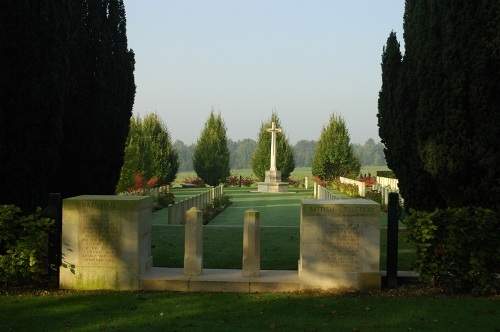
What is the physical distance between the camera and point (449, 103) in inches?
342

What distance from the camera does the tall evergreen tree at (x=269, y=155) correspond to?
48.5 meters

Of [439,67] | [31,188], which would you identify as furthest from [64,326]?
[439,67]

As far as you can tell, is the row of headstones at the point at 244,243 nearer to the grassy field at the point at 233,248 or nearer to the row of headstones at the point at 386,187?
the grassy field at the point at 233,248

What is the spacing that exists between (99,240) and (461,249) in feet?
15.8

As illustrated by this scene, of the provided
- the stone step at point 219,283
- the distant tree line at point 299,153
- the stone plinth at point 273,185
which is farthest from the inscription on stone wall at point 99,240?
the distant tree line at point 299,153

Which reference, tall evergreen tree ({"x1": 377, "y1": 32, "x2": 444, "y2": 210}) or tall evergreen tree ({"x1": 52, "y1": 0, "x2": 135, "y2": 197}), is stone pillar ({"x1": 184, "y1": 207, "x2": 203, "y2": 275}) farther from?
tall evergreen tree ({"x1": 377, "y1": 32, "x2": 444, "y2": 210})

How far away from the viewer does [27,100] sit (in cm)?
829

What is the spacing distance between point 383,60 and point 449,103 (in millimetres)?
4407

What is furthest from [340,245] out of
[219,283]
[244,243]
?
[219,283]

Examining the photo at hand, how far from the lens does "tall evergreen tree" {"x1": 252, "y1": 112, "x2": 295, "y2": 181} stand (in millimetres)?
48531

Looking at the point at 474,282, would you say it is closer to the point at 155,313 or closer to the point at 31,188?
the point at 155,313

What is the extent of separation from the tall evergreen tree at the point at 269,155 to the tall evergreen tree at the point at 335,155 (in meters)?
2.56

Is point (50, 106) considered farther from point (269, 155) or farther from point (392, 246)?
point (269, 155)

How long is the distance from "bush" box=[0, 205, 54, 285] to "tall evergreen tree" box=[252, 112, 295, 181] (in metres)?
40.0
